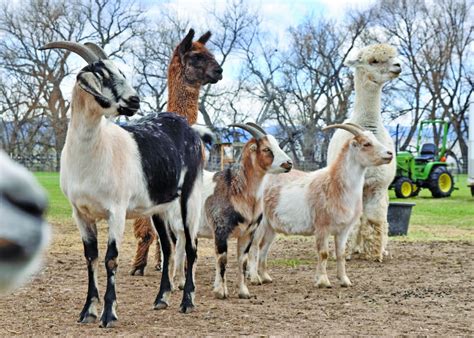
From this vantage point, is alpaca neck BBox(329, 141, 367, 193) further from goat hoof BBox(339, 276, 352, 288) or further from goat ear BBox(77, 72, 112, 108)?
goat ear BBox(77, 72, 112, 108)

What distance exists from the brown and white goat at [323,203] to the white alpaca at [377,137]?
3.60ft

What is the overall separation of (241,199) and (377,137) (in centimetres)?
324

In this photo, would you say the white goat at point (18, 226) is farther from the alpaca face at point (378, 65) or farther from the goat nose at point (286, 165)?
the alpaca face at point (378, 65)

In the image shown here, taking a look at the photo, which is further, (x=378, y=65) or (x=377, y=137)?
(x=378, y=65)

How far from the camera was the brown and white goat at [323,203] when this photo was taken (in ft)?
27.9

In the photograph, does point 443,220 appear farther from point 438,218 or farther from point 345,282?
point 345,282

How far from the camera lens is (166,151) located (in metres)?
6.75

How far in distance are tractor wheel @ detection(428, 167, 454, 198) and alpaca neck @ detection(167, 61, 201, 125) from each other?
60.1ft

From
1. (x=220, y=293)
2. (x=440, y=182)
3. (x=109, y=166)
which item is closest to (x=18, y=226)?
(x=109, y=166)

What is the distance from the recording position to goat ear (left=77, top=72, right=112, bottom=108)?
230 inches

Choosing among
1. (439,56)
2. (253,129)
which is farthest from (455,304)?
(439,56)

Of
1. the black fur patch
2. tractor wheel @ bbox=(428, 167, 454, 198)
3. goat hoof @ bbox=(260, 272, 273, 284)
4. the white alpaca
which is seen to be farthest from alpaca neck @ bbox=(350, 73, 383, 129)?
tractor wheel @ bbox=(428, 167, 454, 198)

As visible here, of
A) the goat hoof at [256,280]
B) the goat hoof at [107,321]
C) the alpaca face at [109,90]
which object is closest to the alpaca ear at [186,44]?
the goat hoof at [256,280]

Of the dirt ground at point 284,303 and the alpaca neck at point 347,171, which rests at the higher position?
the alpaca neck at point 347,171
